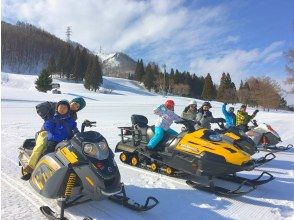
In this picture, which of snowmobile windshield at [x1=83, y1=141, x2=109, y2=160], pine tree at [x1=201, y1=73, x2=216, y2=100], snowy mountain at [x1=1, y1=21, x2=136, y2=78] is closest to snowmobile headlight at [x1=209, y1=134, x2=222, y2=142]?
snowmobile windshield at [x1=83, y1=141, x2=109, y2=160]

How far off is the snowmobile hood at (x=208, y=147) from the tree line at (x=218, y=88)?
44602 mm

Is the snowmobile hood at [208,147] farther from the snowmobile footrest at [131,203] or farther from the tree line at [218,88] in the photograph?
the tree line at [218,88]

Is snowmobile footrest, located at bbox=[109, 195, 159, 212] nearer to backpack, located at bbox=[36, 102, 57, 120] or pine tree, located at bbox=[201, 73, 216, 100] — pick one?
backpack, located at bbox=[36, 102, 57, 120]

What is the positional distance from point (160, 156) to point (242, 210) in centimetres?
220

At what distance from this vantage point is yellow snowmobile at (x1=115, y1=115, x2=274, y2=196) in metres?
6.27

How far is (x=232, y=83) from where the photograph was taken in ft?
250

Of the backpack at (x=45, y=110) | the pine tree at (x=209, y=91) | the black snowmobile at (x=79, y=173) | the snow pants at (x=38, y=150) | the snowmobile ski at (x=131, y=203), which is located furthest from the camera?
the pine tree at (x=209, y=91)

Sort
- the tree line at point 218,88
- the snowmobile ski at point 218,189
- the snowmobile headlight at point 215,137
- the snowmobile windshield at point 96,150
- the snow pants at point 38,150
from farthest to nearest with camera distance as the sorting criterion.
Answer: the tree line at point 218,88 → the snowmobile headlight at point 215,137 → the snowmobile ski at point 218,189 → the snow pants at point 38,150 → the snowmobile windshield at point 96,150

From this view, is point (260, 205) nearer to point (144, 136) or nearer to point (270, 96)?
point (144, 136)

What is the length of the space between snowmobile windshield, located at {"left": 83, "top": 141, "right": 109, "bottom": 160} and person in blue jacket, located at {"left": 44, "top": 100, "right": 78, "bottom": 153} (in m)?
0.88

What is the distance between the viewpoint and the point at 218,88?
2997 inches

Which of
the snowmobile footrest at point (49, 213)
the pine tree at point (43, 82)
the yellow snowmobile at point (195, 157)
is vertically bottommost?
the pine tree at point (43, 82)

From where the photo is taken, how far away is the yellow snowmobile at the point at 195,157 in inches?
247

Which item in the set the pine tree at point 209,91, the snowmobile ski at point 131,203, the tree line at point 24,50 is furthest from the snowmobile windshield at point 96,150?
the tree line at point 24,50
